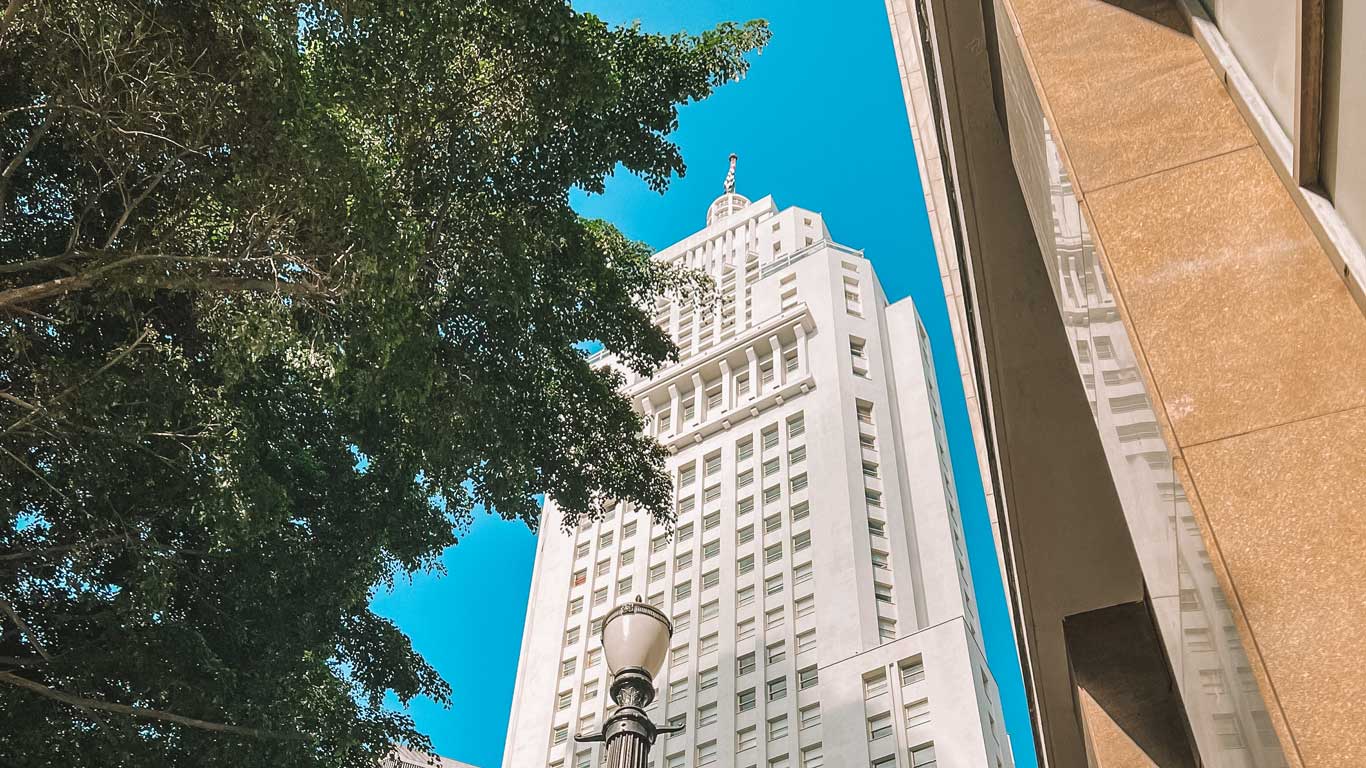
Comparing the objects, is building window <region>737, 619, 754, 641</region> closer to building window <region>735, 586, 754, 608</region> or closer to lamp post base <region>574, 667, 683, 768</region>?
building window <region>735, 586, 754, 608</region>

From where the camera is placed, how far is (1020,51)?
14.1ft

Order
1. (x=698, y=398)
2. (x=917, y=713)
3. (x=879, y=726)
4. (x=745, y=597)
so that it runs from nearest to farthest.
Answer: (x=917, y=713) < (x=879, y=726) < (x=745, y=597) < (x=698, y=398)

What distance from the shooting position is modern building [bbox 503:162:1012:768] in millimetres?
41375

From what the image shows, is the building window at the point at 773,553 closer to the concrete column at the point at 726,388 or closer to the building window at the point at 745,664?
the building window at the point at 745,664

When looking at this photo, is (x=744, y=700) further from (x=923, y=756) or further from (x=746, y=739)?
(x=923, y=756)

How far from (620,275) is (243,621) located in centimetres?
665

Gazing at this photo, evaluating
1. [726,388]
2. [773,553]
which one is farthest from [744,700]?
[726,388]

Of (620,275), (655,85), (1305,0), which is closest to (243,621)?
(620,275)

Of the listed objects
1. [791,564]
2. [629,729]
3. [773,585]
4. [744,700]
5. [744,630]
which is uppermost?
[791,564]

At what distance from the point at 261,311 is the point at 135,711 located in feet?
12.6

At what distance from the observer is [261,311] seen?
36.3 feet

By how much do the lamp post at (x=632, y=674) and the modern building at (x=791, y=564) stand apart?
29414mm

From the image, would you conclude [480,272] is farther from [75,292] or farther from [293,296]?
[75,292]

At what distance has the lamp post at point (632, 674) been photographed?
20.2 ft
